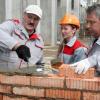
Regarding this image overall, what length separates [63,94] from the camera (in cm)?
331

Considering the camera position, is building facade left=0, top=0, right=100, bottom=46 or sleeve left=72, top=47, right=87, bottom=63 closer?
sleeve left=72, top=47, right=87, bottom=63

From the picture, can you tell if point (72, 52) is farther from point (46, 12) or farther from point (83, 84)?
point (46, 12)

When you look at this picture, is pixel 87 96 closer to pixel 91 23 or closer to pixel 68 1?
pixel 91 23

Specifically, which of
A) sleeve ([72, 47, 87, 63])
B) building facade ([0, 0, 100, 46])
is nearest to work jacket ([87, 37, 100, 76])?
sleeve ([72, 47, 87, 63])

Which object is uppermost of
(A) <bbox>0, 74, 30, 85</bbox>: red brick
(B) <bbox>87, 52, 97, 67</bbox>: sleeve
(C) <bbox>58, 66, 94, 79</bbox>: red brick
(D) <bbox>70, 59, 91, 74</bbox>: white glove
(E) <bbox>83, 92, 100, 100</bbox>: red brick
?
(B) <bbox>87, 52, 97, 67</bbox>: sleeve

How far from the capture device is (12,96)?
137 inches

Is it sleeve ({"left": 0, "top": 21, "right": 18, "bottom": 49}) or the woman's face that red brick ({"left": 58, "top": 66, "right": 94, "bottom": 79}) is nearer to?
sleeve ({"left": 0, "top": 21, "right": 18, "bottom": 49})

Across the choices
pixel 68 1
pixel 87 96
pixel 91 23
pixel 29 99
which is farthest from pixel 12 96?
pixel 68 1

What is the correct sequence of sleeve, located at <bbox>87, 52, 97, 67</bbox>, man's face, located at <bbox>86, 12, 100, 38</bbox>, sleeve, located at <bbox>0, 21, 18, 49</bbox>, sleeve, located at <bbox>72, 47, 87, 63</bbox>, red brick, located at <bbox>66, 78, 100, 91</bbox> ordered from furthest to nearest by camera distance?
sleeve, located at <bbox>72, 47, 87, 63</bbox>, sleeve, located at <bbox>0, 21, 18, 49</bbox>, man's face, located at <bbox>86, 12, 100, 38</bbox>, sleeve, located at <bbox>87, 52, 97, 67</bbox>, red brick, located at <bbox>66, 78, 100, 91</bbox>

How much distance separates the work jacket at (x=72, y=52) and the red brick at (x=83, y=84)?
96 centimetres

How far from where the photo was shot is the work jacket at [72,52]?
427cm

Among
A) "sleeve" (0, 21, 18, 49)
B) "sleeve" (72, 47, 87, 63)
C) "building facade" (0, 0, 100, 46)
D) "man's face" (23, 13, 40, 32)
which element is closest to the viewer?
"sleeve" (0, 21, 18, 49)

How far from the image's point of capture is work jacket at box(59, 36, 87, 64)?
427 centimetres

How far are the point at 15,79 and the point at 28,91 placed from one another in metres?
0.15
